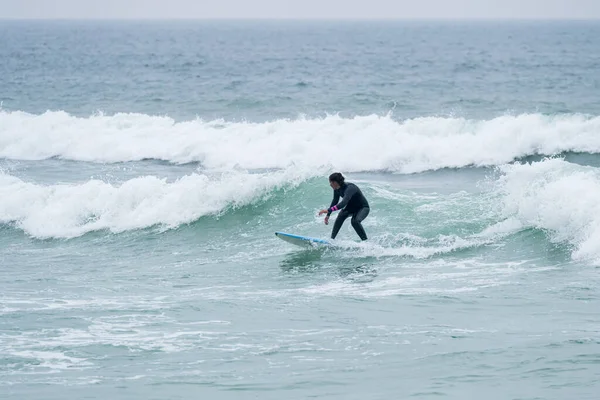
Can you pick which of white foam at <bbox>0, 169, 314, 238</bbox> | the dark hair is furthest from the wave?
the dark hair

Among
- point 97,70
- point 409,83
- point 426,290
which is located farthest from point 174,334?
point 97,70

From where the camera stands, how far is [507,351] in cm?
962

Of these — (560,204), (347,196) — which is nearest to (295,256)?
(347,196)

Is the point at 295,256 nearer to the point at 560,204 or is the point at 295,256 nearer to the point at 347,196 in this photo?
the point at 347,196

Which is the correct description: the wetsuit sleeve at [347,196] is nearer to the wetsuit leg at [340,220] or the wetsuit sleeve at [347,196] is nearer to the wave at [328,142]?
the wetsuit leg at [340,220]

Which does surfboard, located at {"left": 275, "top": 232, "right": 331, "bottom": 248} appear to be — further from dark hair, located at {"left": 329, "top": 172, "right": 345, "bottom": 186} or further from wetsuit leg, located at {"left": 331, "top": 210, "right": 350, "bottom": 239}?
dark hair, located at {"left": 329, "top": 172, "right": 345, "bottom": 186}

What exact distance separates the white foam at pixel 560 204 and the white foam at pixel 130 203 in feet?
16.0

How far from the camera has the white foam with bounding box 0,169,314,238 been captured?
18.3m

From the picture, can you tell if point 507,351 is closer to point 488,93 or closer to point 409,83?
point 488,93

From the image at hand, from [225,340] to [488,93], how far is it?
31486 millimetres

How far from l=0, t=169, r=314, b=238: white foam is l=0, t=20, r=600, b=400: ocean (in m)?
0.05

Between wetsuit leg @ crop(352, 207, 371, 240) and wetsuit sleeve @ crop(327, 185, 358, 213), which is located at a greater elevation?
wetsuit sleeve @ crop(327, 185, 358, 213)

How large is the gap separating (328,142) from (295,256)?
11.6 metres

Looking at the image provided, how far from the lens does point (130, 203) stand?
62.7 ft
